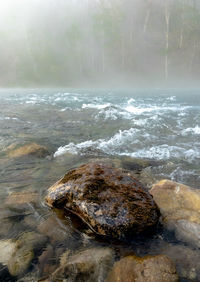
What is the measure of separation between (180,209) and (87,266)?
2.05 metres

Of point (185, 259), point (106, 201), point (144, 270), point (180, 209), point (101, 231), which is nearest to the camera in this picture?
point (144, 270)

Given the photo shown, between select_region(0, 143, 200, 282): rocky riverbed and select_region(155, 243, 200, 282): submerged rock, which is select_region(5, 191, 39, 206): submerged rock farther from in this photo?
select_region(155, 243, 200, 282): submerged rock

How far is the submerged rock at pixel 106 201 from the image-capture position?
3.45 meters

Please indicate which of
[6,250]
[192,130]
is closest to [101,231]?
[6,250]

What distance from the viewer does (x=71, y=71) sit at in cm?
5631

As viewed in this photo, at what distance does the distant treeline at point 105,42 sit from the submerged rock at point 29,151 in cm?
4551

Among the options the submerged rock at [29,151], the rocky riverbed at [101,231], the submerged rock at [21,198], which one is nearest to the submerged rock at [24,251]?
the rocky riverbed at [101,231]

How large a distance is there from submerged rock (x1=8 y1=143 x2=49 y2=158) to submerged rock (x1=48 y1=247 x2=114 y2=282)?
457cm

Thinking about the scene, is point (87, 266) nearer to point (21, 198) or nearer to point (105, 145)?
point (21, 198)

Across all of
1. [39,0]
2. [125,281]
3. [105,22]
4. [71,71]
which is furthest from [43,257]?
[39,0]

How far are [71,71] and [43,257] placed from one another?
56.8 m

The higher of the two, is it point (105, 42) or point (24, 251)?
point (105, 42)

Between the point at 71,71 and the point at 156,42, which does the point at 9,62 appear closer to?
the point at 71,71

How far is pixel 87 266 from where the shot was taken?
295cm
